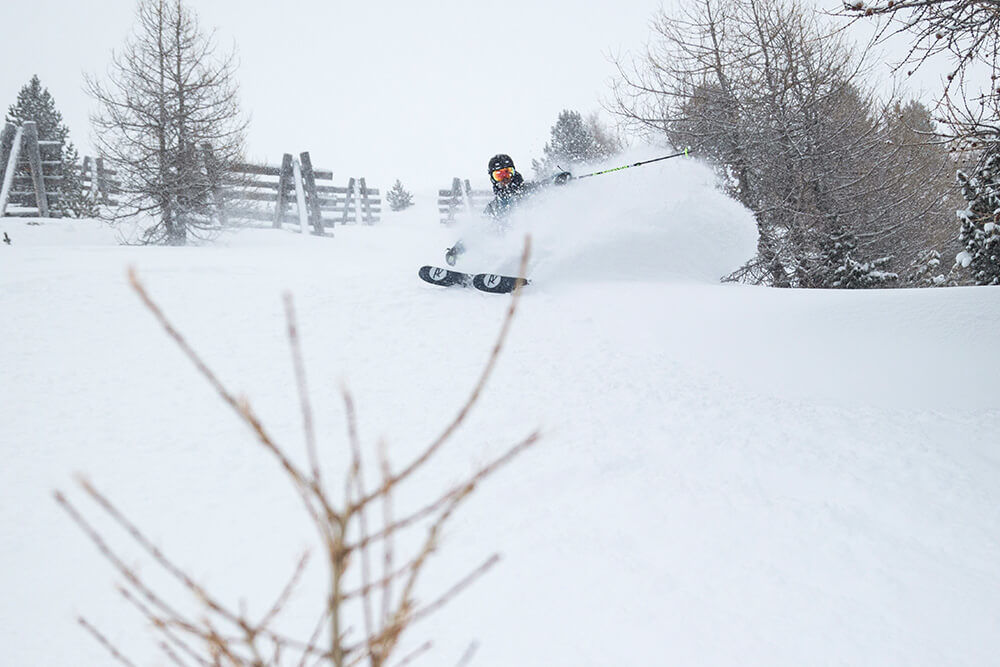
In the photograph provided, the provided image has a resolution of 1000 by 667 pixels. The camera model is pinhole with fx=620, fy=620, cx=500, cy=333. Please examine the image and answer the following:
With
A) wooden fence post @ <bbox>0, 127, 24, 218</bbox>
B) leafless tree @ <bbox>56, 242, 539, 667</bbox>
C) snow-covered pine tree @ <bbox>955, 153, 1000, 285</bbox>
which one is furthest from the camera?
wooden fence post @ <bbox>0, 127, 24, 218</bbox>

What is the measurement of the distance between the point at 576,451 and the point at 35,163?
15744 mm

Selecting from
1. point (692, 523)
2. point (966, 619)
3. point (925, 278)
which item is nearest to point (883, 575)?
point (966, 619)

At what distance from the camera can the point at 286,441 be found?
4691 millimetres

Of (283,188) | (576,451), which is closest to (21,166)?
(283,188)

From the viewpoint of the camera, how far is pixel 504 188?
9680 millimetres

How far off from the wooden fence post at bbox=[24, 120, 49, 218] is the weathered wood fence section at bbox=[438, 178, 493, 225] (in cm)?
1249

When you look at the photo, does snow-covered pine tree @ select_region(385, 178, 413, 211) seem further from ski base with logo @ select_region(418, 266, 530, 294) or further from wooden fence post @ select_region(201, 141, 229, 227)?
ski base with logo @ select_region(418, 266, 530, 294)

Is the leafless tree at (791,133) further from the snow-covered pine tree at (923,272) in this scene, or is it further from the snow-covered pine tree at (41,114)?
the snow-covered pine tree at (41,114)

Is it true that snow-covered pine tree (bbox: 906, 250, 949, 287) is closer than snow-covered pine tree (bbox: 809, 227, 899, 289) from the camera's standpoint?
No

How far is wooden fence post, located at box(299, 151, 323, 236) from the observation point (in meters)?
16.5

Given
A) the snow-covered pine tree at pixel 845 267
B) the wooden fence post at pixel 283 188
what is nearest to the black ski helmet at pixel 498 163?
the snow-covered pine tree at pixel 845 267

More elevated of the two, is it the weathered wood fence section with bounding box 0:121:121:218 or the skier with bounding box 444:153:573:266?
the weathered wood fence section with bounding box 0:121:121:218

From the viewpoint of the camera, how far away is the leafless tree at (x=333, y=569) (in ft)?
2.37

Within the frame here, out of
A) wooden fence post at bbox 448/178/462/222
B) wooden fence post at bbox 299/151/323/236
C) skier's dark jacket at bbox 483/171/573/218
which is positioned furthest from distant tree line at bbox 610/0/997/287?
wooden fence post at bbox 448/178/462/222
